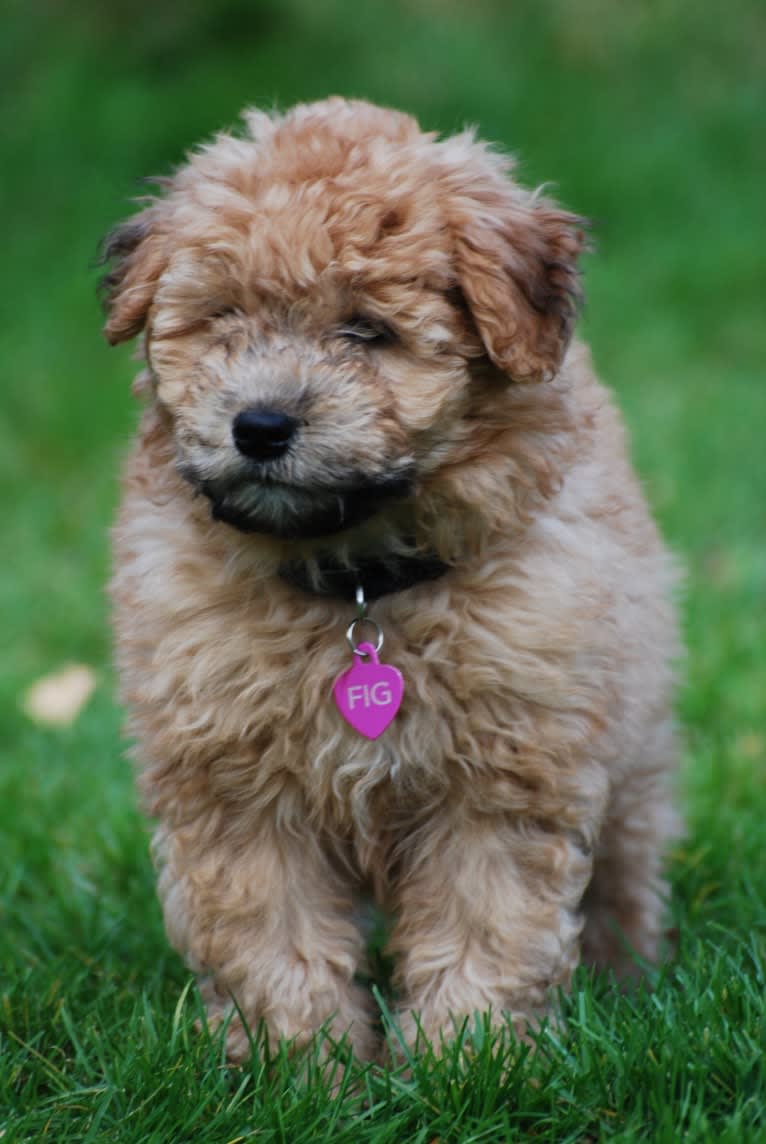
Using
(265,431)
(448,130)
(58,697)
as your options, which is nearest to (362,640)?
(265,431)

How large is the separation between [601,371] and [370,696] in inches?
255

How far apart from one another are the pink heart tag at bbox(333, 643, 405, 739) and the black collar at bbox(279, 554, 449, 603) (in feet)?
0.58

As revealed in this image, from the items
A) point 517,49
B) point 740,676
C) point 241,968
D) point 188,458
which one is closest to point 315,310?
point 188,458

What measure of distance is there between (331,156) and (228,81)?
880cm

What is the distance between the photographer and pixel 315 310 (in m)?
3.08

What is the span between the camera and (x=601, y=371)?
9.38 meters

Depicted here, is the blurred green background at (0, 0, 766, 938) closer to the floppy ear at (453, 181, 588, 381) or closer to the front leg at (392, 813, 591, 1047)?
the front leg at (392, 813, 591, 1047)

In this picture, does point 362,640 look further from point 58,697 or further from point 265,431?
point 58,697

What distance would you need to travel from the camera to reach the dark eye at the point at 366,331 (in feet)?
10.1

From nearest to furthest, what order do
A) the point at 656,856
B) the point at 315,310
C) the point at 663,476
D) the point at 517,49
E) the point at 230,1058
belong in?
the point at 315,310 < the point at 230,1058 < the point at 656,856 < the point at 663,476 < the point at 517,49

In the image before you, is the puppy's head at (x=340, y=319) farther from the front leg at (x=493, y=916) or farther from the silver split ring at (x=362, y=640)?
the front leg at (x=493, y=916)

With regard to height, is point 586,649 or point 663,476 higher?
point 586,649

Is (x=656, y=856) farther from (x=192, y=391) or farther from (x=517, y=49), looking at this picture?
(x=517, y=49)

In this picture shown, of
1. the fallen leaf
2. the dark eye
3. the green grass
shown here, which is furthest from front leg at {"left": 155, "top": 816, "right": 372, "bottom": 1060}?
the fallen leaf
